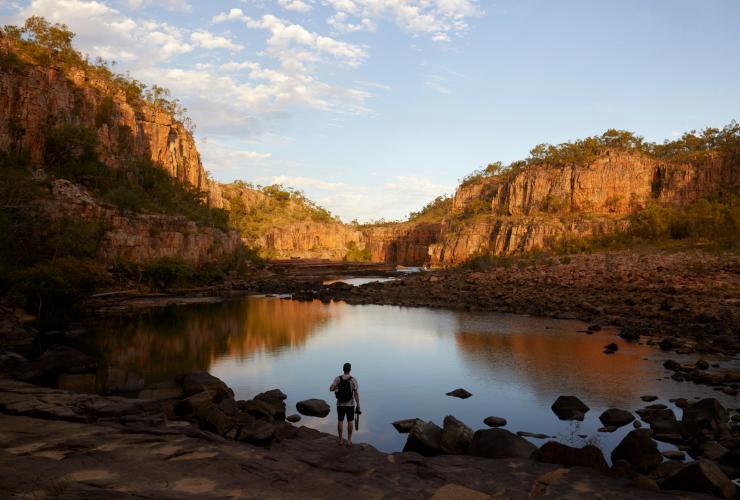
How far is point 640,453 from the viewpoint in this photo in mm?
9859

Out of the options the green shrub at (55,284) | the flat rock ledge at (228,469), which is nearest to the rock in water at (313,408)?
the flat rock ledge at (228,469)

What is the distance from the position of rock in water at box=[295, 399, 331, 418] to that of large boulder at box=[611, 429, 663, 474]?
7.70m

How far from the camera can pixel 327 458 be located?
1006 centimetres

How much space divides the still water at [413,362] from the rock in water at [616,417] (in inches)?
10.4

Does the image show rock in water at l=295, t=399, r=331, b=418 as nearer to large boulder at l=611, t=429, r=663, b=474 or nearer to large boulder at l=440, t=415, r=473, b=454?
large boulder at l=440, t=415, r=473, b=454

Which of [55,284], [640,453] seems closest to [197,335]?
[55,284]

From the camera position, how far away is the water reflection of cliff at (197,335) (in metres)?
21.5

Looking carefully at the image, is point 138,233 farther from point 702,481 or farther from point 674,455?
point 702,481

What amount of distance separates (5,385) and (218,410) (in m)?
6.77

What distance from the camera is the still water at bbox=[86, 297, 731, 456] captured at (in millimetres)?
14844

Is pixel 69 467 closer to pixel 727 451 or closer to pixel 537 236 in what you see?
pixel 727 451

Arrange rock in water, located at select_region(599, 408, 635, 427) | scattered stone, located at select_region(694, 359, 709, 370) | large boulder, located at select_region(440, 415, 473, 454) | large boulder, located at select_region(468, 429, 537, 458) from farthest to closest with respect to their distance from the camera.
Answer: scattered stone, located at select_region(694, 359, 709, 370) < rock in water, located at select_region(599, 408, 635, 427) < large boulder, located at select_region(440, 415, 473, 454) < large boulder, located at select_region(468, 429, 537, 458)

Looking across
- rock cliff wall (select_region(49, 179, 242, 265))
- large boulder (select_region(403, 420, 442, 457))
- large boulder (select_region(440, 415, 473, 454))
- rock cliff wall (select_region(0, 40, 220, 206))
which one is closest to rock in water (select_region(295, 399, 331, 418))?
large boulder (select_region(403, 420, 442, 457))

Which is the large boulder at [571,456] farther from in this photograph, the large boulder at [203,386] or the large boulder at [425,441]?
the large boulder at [203,386]
